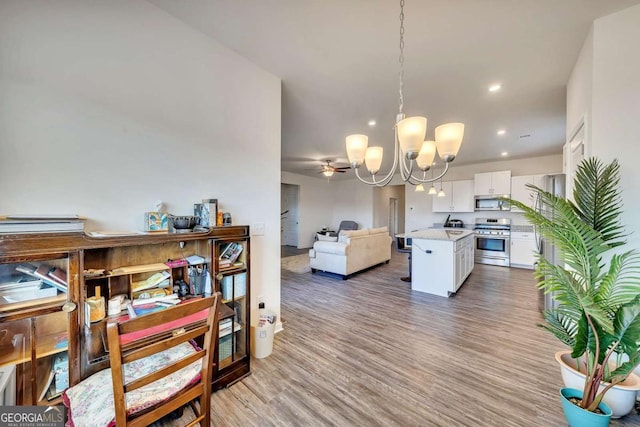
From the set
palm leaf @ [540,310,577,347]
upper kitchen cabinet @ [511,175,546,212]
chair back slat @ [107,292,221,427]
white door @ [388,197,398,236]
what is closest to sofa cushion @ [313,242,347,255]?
palm leaf @ [540,310,577,347]

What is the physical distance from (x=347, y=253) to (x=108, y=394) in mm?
3838

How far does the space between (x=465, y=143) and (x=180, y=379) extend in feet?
19.0

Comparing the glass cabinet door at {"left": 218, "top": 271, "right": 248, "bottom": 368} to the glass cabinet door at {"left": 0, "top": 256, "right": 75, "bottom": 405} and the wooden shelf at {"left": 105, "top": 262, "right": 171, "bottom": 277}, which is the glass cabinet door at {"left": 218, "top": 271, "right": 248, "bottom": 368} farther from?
the glass cabinet door at {"left": 0, "top": 256, "right": 75, "bottom": 405}

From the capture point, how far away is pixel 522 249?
5555 millimetres

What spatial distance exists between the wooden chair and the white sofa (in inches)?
139

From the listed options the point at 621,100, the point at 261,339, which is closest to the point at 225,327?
the point at 261,339

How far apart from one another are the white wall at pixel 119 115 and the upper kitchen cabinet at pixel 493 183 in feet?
20.5

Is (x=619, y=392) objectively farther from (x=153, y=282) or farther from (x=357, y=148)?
(x=153, y=282)

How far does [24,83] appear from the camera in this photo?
125cm

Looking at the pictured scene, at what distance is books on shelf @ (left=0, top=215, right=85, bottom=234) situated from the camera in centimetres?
104

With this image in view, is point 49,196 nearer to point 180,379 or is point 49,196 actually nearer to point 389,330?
point 180,379

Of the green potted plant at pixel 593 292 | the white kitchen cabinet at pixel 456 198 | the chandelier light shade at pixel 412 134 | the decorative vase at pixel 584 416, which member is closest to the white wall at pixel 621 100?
the green potted plant at pixel 593 292

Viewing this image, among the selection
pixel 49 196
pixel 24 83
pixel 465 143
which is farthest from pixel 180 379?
pixel 465 143

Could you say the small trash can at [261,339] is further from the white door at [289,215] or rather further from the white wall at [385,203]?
the white wall at [385,203]
